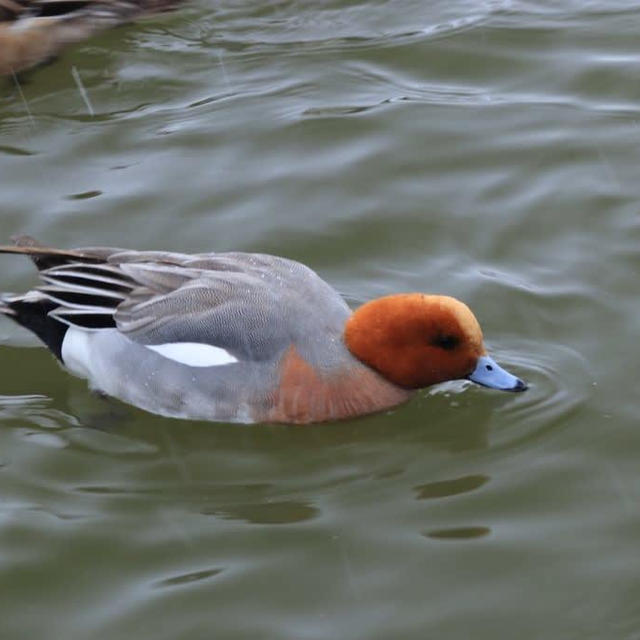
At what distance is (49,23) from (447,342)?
434cm

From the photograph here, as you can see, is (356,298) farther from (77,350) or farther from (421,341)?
(77,350)

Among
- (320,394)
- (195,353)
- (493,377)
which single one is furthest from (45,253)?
(493,377)

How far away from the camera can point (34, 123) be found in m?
8.59

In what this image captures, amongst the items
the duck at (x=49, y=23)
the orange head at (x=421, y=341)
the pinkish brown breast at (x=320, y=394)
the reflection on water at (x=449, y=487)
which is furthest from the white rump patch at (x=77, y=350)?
the duck at (x=49, y=23)

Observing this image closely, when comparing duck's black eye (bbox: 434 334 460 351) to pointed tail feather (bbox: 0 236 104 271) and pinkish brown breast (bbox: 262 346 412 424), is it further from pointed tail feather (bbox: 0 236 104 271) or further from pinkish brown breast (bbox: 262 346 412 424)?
pointed tail feather (bbox: 0 236 104 271)

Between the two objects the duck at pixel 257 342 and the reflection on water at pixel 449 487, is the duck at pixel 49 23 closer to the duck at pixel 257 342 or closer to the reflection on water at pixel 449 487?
the duck at pixel 257 342

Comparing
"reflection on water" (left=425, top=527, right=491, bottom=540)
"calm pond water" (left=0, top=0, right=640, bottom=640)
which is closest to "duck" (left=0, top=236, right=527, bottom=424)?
"calm pond water" (left=0, top=0, right=640, bottom=640)

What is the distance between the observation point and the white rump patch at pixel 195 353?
19.5 ft

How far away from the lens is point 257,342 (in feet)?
19.4

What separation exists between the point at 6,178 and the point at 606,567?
4.31 m


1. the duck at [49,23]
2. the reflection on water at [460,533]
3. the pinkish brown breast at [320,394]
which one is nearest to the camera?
the reflection on water at [460,533]

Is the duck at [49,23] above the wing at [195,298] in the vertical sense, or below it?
above

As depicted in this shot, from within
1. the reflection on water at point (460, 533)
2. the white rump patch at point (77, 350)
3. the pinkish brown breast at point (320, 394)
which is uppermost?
the white rump patch at point (77, 350)

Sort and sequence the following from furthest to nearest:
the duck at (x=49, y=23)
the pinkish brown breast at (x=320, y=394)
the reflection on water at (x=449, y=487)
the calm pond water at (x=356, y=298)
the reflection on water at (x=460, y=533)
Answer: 1. the duck at (x=49, y=23)
2. the pinkish brown breast at (x=320, y=394)
3. the reflection on water at (x=449, y=487)
4. the reflection on water at (x=460, y=533)
5. the calm pond water at (x=356, y=298)
